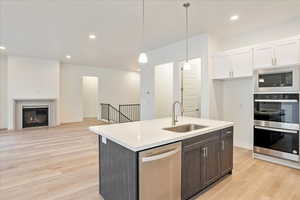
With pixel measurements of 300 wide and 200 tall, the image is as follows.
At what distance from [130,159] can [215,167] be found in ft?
4.95

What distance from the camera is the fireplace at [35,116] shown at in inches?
266

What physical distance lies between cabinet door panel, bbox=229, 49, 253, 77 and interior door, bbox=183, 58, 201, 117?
112 centimetres

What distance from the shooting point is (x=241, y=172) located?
2932 mm

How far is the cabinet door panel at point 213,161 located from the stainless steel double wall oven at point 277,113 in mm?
1617

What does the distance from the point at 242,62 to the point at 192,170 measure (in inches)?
112

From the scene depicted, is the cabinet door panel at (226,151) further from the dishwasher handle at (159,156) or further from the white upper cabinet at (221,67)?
the white upper cabinet at (221,67)

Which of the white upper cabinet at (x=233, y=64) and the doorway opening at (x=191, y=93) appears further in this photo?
the doorway opening at (x=191, y=93)

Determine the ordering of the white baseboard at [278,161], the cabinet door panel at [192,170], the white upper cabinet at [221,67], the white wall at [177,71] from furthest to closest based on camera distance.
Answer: the white wall at [177,71]
the white upper cabinet at [221,67]
the white baseboard at [278,161]
the cabinet door panel at [192,170]

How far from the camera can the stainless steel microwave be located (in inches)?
117

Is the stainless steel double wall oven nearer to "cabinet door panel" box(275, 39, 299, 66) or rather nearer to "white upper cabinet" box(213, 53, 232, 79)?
"cabinet door panel" box(275, 39, 299, 66)

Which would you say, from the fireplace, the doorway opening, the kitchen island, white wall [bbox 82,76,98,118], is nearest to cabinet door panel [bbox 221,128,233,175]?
the kitchen island

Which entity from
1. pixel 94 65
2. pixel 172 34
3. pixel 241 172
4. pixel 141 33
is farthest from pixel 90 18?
pixel 94 65

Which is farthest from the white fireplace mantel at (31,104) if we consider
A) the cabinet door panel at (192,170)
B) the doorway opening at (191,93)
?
the cabinet door panel at (192,170)

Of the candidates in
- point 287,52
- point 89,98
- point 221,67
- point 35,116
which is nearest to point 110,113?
point 89,98
